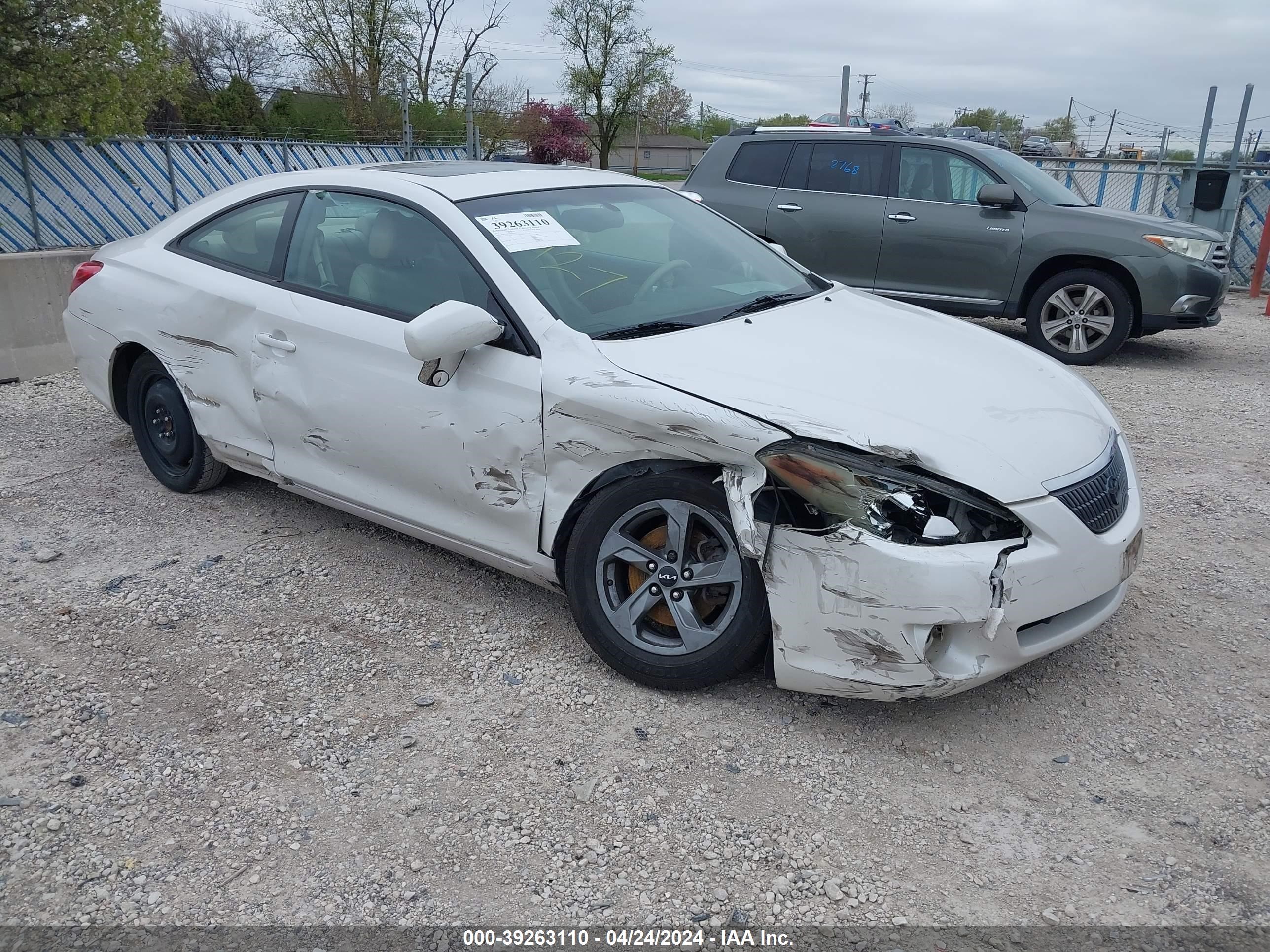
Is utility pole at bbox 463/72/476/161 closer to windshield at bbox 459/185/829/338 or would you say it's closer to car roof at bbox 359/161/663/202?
car roof at bbox 359/161/663/202

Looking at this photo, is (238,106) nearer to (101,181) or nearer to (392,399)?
(101,181)

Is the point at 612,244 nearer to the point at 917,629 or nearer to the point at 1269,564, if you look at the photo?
the point at 917,629

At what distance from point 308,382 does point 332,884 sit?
2000 mm

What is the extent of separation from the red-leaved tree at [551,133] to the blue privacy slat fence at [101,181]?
29040 millimetres

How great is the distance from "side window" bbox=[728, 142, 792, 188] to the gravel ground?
218 inches

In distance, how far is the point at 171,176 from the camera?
44.0 ft

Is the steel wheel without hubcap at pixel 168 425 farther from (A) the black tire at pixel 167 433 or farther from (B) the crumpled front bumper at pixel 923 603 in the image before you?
(B) the crumpled front bumper at pixel 923 603

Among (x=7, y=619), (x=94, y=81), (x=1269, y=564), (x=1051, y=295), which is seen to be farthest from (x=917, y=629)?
(x=94, y=81)

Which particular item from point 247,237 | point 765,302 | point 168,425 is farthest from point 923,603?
point 168,425

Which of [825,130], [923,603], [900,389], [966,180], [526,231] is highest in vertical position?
[825,130]

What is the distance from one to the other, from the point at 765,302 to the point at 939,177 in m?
5.25

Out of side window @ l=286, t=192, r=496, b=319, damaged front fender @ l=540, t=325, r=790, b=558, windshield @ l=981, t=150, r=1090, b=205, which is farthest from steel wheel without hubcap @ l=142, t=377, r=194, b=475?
windshield @ l=981, t=150, r=1090, b=205

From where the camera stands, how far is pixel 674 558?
9.75 feet

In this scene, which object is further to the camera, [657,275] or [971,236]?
[971,236]
